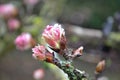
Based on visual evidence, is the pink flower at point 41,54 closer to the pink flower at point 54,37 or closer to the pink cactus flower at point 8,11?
the pink flower at point 54,37

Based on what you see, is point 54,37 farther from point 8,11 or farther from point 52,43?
point 8,11

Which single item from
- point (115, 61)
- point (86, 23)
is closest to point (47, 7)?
point (115, 61)

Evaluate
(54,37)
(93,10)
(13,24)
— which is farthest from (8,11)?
(93,10)

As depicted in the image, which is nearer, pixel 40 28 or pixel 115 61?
pixel 115 61

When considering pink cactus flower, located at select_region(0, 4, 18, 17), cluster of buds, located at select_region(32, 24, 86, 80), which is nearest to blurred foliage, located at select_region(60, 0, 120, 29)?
pink cactus flower, located at select_region(0, 4, 18, 17)

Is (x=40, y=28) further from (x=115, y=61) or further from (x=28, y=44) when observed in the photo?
(x=28, y=44)

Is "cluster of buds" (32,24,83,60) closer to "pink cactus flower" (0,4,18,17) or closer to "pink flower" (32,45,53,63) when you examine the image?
"pink flower" (32,45,53,63)
